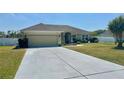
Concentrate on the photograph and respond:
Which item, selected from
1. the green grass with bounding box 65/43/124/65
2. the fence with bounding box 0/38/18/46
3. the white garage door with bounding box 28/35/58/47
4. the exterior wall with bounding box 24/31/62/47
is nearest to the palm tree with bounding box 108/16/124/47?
the green grass with bounding box 65/43/124/65

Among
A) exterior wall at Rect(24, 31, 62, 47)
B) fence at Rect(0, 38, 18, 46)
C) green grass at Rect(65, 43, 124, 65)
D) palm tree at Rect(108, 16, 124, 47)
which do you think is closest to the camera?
green grass at Rect(65, 43, 124, 65)

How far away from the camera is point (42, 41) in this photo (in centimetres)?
2923

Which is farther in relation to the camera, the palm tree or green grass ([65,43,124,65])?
the palm tree

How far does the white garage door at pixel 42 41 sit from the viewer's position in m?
28.4

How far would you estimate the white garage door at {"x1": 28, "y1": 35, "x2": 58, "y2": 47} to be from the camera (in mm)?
28391

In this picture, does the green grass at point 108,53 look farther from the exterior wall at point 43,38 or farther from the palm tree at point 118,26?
the exterior wall at point 43,38

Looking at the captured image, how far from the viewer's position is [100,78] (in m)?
7.42

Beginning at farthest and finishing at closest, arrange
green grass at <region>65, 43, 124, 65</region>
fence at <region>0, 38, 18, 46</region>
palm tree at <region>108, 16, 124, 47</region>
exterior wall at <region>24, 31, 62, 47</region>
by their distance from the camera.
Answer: fence at <region>0, 38, 18, 46</region>
exterior wall at <region>24, 31, 62, 47</region>
palm tree at <region>108, 16, 124, 47</region>
green grass at <region>65, 43, 124, 65</region>

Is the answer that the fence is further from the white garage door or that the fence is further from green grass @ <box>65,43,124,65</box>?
green grass @ <box>65,43,124,65</box>

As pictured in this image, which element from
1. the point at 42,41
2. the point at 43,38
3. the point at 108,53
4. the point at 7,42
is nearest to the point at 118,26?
the point at 108,53

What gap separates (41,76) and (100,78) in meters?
2.39

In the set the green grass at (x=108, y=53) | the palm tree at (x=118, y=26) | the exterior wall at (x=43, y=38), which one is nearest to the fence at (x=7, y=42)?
the exterior wall at (x=43, y=38)
